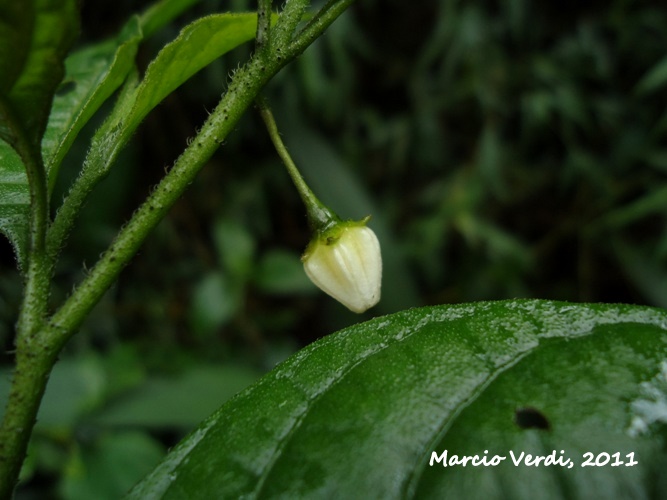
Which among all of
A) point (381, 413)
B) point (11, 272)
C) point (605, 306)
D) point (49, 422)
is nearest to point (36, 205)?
point (381, 413)

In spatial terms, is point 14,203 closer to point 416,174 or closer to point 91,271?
point 91,271

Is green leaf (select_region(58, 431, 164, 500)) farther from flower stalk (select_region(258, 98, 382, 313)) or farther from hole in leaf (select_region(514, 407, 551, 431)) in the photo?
hole in leaf (select_region(514, 407, 551, 431))

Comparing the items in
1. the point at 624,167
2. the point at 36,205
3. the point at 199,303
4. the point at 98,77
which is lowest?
the point at 624,167

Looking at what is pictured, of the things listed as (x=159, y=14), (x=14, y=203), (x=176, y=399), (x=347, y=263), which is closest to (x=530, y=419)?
(x=347, y=263)

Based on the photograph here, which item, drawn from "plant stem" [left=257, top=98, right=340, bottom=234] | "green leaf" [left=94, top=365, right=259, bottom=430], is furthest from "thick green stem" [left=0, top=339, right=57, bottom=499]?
"green leaf" [left=94, top=365, right=259, bottom=430]

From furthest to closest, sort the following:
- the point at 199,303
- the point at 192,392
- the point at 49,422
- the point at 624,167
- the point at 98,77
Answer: the point at 624,167
the point at 199,303
the point at 192,392
the point at 49,422
the point at 98,77

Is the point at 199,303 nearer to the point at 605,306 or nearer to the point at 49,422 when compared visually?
the point at 49,422
